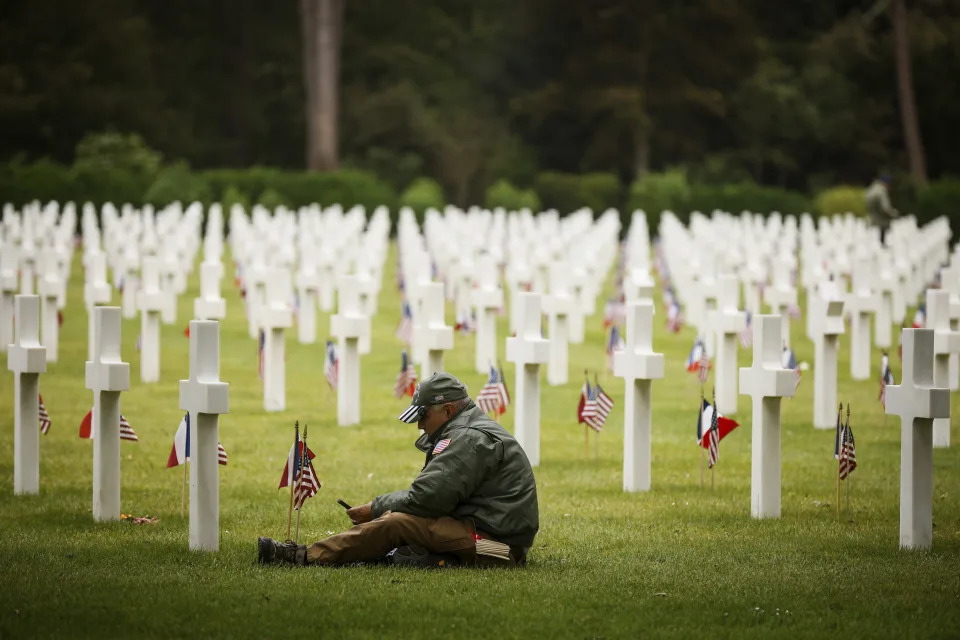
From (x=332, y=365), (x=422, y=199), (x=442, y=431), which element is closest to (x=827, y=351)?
(x=332, y=365)

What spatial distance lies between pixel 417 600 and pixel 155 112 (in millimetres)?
50704

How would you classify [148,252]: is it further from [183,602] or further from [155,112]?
[155,112]

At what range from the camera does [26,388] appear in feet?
32.8

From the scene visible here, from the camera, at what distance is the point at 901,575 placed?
7797mm

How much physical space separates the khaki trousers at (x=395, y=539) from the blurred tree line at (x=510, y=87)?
42754 mm

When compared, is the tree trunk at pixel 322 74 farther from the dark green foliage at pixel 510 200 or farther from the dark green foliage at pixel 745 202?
the dark green foliage at pixel 745 202

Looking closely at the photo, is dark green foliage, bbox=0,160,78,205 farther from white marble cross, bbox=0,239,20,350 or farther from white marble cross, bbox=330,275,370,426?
white marble cross, bbox=330,275,370,426

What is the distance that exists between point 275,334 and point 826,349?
16.3 feet

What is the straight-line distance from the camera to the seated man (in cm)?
770

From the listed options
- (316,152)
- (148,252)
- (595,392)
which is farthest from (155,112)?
(595,392)

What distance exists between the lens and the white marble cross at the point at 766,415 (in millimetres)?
9398

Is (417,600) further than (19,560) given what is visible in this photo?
No

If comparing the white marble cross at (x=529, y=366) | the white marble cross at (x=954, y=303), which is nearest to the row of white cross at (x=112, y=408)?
the white marble cross at (x=529, y=366)

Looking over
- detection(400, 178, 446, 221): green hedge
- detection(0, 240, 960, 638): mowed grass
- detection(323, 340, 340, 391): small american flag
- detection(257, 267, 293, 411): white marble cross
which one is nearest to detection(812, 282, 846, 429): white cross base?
detection(0, 240, 960, 638): mowed grass
